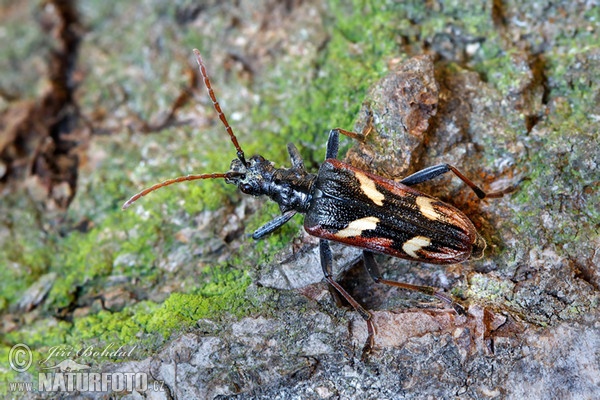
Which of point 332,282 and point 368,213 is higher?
point 368,213

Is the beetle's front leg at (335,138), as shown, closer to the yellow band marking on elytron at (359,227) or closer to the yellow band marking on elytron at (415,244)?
the yellow band marking on elytron at (359,227)

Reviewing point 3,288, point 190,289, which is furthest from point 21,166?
point 190,289

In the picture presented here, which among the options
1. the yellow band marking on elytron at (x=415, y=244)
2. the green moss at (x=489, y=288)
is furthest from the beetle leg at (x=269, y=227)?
the green moss at (x=489, y=288)

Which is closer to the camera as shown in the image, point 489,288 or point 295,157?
point 489,288

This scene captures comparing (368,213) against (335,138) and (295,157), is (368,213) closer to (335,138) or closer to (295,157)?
(335,138)

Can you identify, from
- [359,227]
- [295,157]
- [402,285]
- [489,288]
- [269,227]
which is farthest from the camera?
[295,157]

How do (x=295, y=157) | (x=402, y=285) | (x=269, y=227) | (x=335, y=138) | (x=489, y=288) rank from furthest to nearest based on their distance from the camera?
(x=295, y=157), (x=335, y=138), (x=269, y=227), (x=402, y=285), (x=489, y=288)

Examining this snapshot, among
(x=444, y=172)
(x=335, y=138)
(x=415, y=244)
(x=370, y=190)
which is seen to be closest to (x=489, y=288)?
(x=415, y=244)

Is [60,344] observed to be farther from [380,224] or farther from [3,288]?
[380,224]
